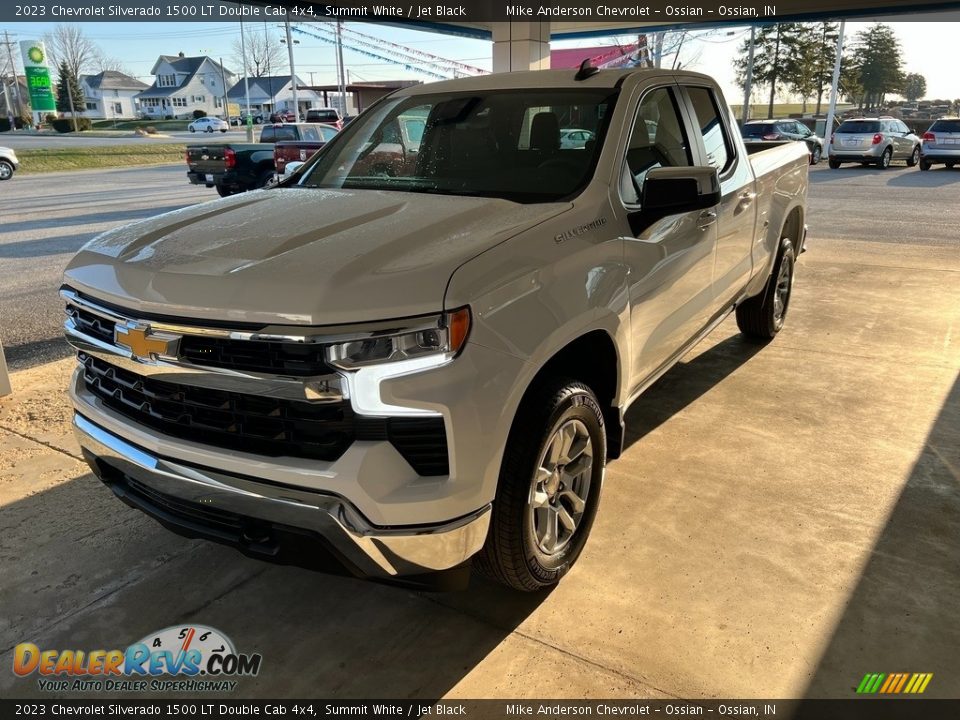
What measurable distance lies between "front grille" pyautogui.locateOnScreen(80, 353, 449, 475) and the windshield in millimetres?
1212

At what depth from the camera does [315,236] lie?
2527 mm

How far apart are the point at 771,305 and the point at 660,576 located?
3.39 meters

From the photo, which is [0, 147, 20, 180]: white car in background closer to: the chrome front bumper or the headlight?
the chrome front bumper

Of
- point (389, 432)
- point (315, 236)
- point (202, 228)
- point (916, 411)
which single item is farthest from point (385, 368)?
point (916, 411)

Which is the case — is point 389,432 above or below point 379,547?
above

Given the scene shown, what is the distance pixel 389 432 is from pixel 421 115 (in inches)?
90.1

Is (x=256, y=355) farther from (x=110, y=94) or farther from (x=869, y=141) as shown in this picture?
(x=110, y=94)

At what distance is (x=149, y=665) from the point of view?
8.48ft

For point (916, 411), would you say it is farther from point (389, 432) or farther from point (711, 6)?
point (711, 6)

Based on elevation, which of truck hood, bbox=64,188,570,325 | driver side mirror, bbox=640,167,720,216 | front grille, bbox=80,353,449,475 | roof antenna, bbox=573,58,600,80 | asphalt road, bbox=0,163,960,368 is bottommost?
asphalt road, bbox=0,163,960,368

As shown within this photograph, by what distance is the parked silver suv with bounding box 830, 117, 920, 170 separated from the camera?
23.8m

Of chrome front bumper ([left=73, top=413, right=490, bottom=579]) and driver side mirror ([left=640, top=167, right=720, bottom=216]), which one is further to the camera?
driver side mirror ([left=640, top=167, right=720, bottom=216])

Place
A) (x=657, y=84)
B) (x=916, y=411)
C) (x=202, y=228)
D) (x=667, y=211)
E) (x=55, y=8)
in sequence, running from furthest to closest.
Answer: (x=55, y=8) < (x=916, y=411) < (x=657, y=84) < (x=667, y=211) < (x=202, y=228)

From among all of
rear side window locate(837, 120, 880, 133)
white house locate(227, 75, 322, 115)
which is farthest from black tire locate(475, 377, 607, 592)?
white house locate(227, 75, 322, 115)
